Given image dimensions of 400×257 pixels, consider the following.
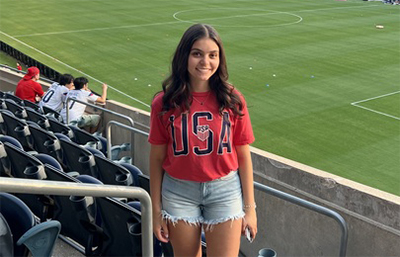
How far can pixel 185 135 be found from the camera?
2816 mm

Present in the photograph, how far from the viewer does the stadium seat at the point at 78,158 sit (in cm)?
493

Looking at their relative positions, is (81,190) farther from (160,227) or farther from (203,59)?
(203,59)

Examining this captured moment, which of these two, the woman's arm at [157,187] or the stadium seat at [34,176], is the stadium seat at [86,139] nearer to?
the stadium seat at [34,176]

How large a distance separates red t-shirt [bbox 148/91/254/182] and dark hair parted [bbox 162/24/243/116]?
0.12 ft

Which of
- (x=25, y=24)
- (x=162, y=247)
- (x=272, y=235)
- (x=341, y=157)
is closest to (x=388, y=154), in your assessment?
(x=341, y=157)

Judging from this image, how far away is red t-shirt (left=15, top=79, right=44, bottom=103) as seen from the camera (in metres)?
9.34

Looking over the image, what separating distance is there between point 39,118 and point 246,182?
506 centimetres

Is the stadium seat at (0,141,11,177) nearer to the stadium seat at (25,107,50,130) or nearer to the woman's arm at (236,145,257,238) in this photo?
the stadium seat at (25,107,50,130)

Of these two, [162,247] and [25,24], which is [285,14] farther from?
[162,247]

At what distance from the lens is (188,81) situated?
2.87 metres

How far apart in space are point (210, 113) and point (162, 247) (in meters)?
1.31

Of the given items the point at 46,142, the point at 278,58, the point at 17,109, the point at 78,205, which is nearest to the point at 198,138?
the point at 78,205

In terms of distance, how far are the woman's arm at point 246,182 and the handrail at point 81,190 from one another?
0.55 metres

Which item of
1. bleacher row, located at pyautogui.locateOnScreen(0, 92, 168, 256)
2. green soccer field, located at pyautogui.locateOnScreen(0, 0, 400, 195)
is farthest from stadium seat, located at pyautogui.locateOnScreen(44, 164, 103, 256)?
green soccer field, located at pyautogui.locateOnScreen(0, 0, 400, 195)
